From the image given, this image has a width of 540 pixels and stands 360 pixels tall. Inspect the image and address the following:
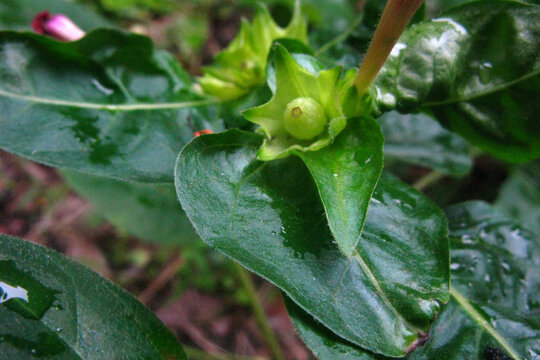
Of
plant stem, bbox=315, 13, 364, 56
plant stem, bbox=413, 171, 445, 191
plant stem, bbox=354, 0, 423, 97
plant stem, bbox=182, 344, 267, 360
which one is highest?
plant stem, bbox=354, 0, 423, 97

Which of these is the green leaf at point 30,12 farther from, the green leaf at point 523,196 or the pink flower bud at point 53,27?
the green leaf at point 523,196

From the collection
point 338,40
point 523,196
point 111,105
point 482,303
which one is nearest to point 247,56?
point 338,40

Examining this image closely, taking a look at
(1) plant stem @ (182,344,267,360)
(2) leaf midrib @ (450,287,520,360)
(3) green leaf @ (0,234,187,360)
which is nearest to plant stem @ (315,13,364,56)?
(2) leaf midrib @ (450,287,520,360)

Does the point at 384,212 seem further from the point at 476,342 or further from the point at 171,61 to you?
the point at 171,61

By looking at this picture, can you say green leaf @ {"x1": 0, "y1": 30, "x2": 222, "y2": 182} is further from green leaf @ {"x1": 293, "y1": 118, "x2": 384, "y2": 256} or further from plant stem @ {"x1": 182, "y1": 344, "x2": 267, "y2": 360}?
plant stem @ {"x1": 182, "y1": 344, "x2": 267, "y2": 360}

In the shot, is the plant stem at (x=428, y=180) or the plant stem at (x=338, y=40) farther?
the plant stem at (x=428, y=180)

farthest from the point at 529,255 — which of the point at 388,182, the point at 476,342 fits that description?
the point at 388,182

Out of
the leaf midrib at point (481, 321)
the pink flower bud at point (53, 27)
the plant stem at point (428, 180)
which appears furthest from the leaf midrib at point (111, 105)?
the plant stem at point (428, 180)
